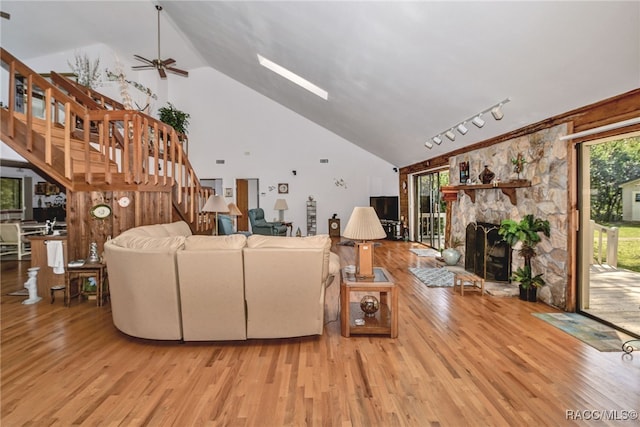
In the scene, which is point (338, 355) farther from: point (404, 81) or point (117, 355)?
point (404, 81)

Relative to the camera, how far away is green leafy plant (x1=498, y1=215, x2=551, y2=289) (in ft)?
13.5

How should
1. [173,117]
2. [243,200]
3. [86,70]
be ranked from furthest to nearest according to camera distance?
[243,200] < [173,117] < [86,70]

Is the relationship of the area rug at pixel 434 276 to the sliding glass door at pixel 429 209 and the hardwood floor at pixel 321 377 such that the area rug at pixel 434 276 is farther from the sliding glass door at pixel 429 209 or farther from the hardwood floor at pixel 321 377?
the sliding glass door at pixel 429 209

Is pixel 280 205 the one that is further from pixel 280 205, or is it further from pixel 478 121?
pixel 478 121

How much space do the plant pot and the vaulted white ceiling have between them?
2.01 metres

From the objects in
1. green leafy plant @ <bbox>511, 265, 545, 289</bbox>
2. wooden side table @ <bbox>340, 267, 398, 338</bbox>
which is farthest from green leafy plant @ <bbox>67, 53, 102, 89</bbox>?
green leafy plant @ <bbox>511, 265, 545, 289</bbox>

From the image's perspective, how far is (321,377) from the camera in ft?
8.01

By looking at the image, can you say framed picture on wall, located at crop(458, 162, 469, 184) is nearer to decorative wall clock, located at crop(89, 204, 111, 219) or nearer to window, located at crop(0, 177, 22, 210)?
decorative wall clock, located at crop(89, 204, 111, 219)

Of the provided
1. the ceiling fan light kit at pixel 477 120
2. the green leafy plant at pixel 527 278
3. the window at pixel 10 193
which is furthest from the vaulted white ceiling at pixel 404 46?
the window at pixel 10 193

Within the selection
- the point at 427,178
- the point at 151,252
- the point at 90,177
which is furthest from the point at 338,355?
the point at 427,178

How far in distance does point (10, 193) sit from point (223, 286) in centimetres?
1143

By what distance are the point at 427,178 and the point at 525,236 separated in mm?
4920

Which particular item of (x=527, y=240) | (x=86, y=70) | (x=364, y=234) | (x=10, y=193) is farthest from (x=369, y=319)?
(x=10, y=193)

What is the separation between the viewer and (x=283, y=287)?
292 cm
